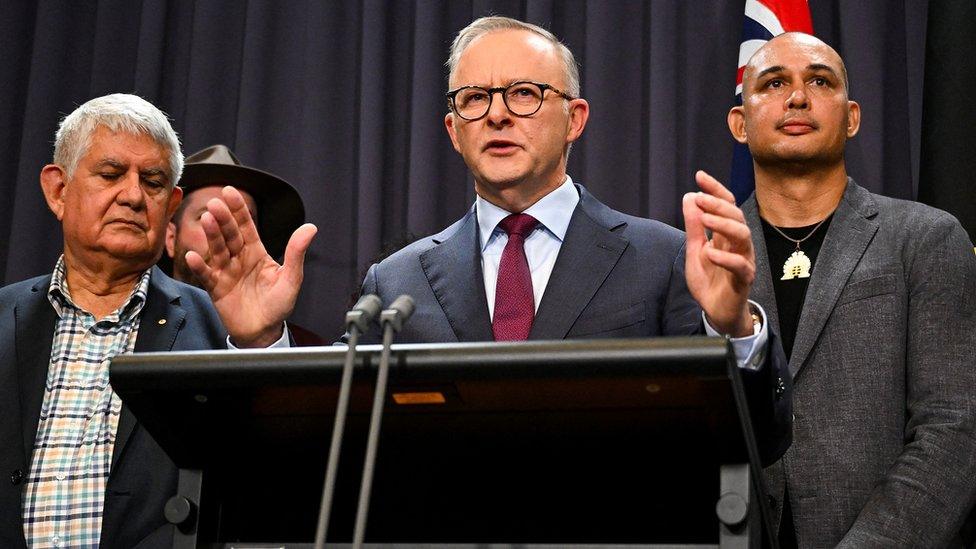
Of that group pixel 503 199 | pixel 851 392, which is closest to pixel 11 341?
pixel 503 199

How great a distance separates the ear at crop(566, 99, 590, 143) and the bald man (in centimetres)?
42

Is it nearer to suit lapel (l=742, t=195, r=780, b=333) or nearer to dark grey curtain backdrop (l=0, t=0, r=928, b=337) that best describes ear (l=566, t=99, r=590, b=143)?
suit lapel (l=742, t=195, r=780, b=333)

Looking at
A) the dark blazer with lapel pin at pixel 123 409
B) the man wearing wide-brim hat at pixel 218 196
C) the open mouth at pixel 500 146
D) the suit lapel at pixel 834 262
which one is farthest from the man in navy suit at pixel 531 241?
the man wearing wide-brim hat at pixel 218 196

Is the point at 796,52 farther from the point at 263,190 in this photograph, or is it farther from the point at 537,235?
the point at 263,190

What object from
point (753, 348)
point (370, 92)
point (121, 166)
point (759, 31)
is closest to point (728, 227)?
point (753, 348)

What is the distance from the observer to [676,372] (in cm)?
95

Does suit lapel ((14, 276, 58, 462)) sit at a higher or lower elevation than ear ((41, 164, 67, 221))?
lower

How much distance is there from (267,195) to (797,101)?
158 cm

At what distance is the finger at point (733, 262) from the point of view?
1.22m

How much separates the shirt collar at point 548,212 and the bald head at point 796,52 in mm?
626

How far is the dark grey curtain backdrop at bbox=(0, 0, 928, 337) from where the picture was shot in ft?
10.5

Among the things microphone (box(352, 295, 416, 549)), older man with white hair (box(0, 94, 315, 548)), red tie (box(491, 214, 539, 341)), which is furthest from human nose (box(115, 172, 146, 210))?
microphone (box(352, 295, 416, 549))

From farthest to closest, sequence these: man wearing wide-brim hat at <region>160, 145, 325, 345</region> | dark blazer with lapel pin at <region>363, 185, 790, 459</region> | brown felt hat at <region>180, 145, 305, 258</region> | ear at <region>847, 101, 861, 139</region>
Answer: brown felt hat at <region>180, 145, 305, 258</region> → man wearing wide-brim hat at <region>160, 145, 325, 345</region> → ear at <region>847, 101, 861, 139</region> → dark blazer with lapel pin at <region>363, 185, 790, 459</region>

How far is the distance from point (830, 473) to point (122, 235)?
54.5 inches
